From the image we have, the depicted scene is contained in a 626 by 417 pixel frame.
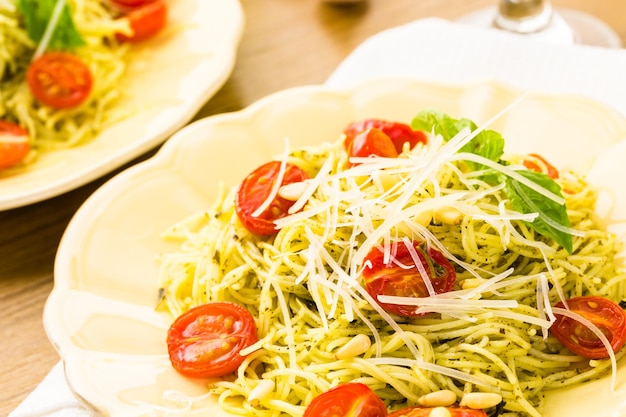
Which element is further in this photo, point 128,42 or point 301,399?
point 128,42

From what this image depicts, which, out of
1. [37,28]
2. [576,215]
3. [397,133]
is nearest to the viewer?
[576,215]

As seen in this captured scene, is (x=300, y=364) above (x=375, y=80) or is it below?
below

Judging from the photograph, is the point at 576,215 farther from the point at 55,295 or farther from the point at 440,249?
the point at 55,295

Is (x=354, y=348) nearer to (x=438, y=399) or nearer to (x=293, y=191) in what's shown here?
(x=438, y=399)

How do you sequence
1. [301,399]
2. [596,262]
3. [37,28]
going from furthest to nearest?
[37,28], [596,262], [301,399]

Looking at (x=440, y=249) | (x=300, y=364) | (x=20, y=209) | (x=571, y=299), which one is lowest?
(x=20, y=209)

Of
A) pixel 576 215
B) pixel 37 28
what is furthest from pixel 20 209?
pixel 576 215

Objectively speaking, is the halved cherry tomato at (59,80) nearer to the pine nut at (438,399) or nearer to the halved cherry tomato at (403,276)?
the halved cherry tomato at (403,276)

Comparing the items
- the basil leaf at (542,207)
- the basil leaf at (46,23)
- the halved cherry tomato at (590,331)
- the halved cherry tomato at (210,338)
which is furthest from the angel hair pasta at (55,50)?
the halved cherry tomato at (590,331)
